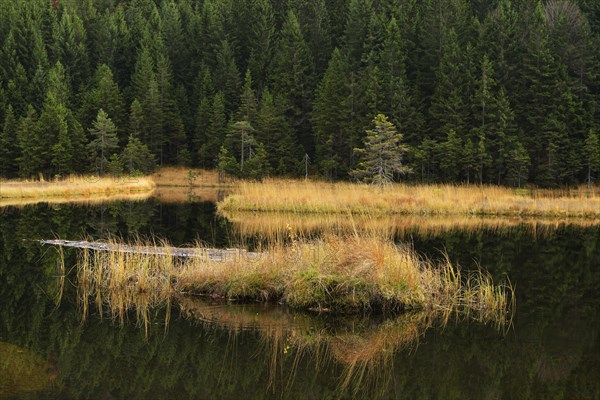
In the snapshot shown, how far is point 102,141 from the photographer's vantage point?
67312mm

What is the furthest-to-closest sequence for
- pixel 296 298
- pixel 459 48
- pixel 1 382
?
pixel 459 48 → pixel 296 298 → pixel 1 382

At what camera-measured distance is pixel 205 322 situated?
12.0m

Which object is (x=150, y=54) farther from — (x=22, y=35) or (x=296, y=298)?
(x=296, y=298)

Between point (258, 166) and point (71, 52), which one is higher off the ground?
point (71, 52)

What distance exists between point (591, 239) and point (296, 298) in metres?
16.9

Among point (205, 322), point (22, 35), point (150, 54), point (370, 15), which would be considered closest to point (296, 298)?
point (205, 322)

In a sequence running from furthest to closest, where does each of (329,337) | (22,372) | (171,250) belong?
(171,250), (329,337), (22,372)

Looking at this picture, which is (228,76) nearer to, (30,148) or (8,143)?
(30,148)

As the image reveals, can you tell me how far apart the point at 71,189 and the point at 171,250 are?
1334 inches

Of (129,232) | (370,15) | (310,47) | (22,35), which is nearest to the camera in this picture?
(129,232)

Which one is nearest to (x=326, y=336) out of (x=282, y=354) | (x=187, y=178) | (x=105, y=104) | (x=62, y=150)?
(x=282, y=354)

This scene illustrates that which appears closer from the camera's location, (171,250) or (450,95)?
(171,250)

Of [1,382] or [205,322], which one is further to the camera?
[205,322]

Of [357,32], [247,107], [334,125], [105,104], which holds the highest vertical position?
[357,32]
